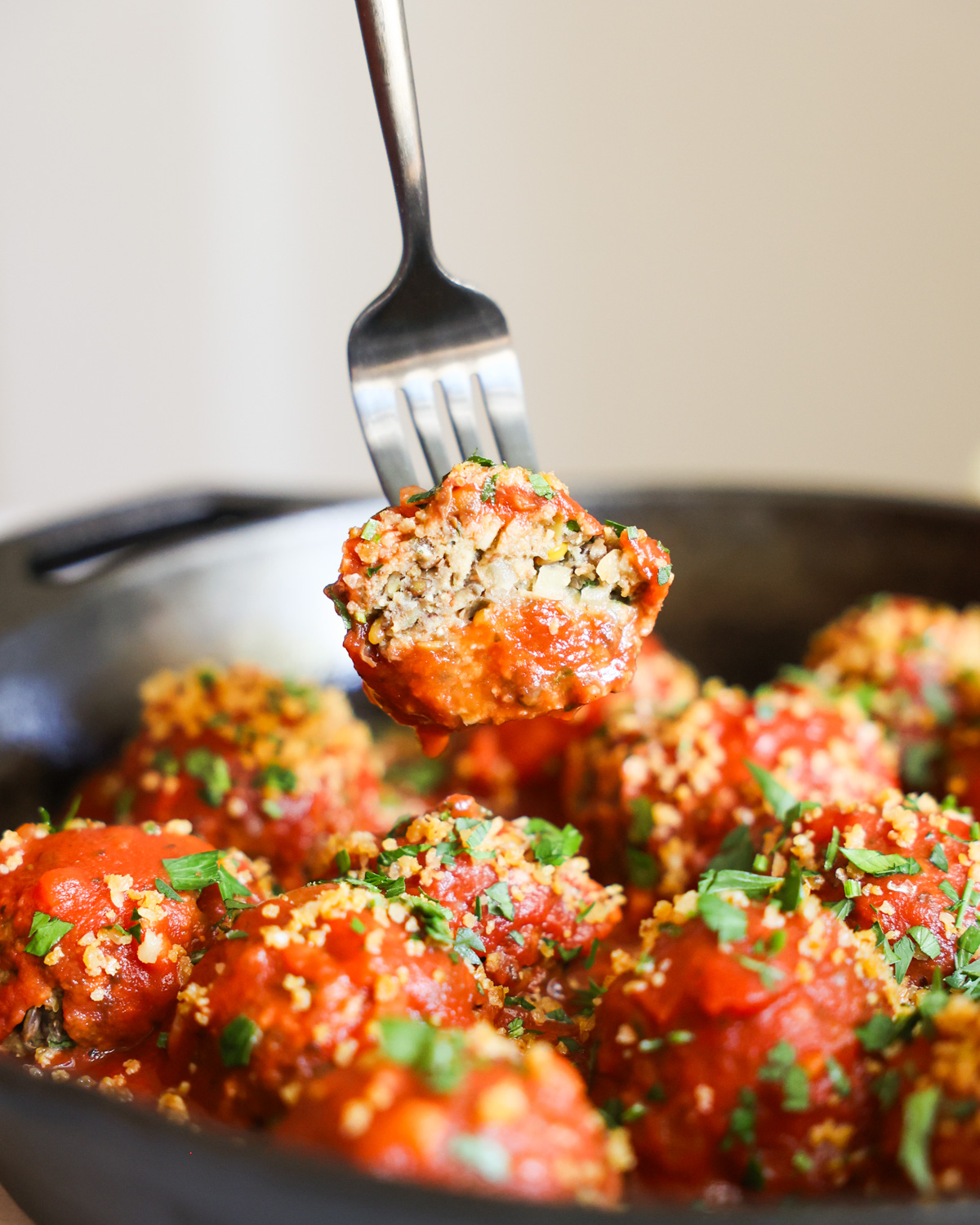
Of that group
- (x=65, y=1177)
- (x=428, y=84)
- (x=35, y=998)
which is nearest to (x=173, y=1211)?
(x=65, y=1177)

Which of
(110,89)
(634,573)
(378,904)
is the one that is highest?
(110,89)

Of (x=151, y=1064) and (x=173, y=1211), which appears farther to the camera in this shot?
(x=151, y=1064)

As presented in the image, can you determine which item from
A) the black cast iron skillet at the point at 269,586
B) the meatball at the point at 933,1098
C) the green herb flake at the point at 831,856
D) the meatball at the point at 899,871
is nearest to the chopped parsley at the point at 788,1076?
the meatball at the point at 933,1098

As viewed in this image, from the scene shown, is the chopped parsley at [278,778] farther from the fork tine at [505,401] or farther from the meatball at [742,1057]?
the meatball at [742,1057]

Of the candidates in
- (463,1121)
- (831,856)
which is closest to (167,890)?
(463,1121)

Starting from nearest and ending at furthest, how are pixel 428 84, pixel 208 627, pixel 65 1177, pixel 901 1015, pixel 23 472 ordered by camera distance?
pixel 65 1177 → pixel 901 1015 → pixel 208 627 → pixel 428 84 → pixel 23 472

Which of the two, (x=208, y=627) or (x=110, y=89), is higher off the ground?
(x=110, y=89)

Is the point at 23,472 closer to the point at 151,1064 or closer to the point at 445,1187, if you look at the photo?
the point at 151,1064

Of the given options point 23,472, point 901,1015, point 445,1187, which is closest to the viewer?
point 445,1187

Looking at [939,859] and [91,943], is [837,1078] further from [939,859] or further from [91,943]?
[91,943]
